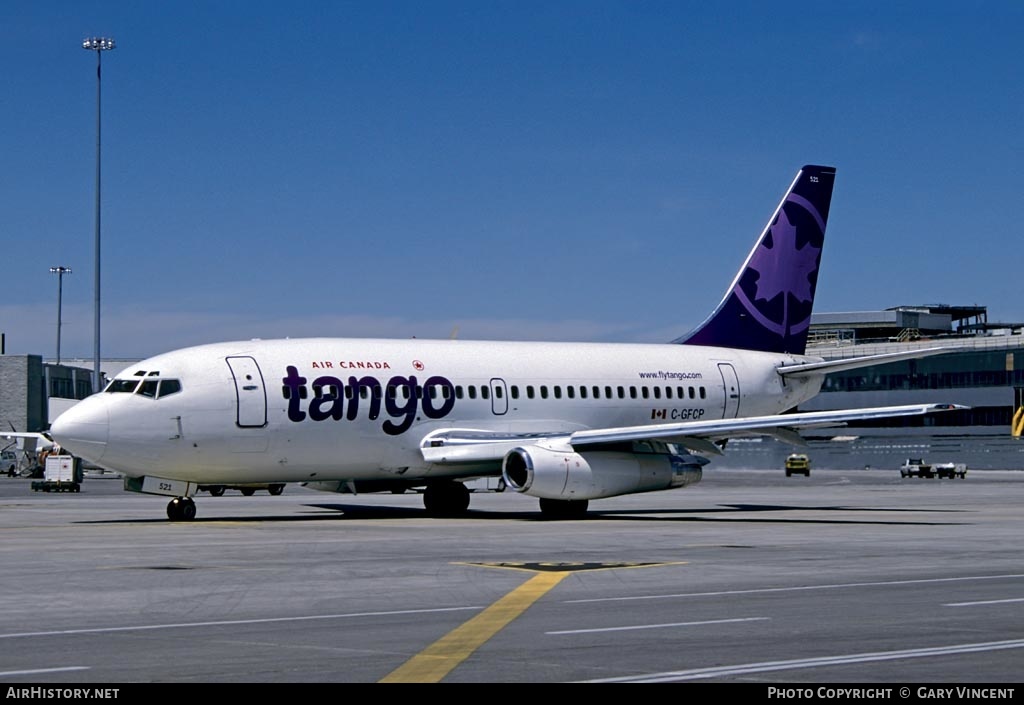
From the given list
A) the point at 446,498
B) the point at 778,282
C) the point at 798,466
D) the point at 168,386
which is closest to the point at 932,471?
the point at 798,466

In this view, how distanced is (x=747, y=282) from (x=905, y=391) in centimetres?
8365

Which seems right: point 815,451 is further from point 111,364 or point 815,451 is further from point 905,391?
point 111,364

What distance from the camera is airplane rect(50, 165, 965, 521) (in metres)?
35.4

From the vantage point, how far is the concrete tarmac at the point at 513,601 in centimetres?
1220

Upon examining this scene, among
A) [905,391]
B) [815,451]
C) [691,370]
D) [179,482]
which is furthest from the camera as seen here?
[905,391]

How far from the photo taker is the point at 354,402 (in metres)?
37.5

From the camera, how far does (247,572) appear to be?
21.5 m

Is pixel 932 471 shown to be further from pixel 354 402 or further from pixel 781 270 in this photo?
pixel 354 402

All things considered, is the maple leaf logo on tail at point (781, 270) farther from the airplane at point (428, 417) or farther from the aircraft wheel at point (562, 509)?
the aircraft wheel at point (562, 509)

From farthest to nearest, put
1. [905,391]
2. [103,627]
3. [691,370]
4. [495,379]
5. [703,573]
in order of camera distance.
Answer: [905,391] → [691,370] → [495,379] → [703,573] → [103,627]

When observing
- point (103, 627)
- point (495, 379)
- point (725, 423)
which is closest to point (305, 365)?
point (495, 379)

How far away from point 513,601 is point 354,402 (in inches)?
806

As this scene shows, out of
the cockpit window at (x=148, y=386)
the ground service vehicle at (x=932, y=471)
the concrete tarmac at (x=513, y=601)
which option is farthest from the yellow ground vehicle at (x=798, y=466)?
the cockpit window at (x=148, y=386)

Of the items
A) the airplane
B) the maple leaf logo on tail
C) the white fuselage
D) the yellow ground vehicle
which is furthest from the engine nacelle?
the yellow ground vehicle
